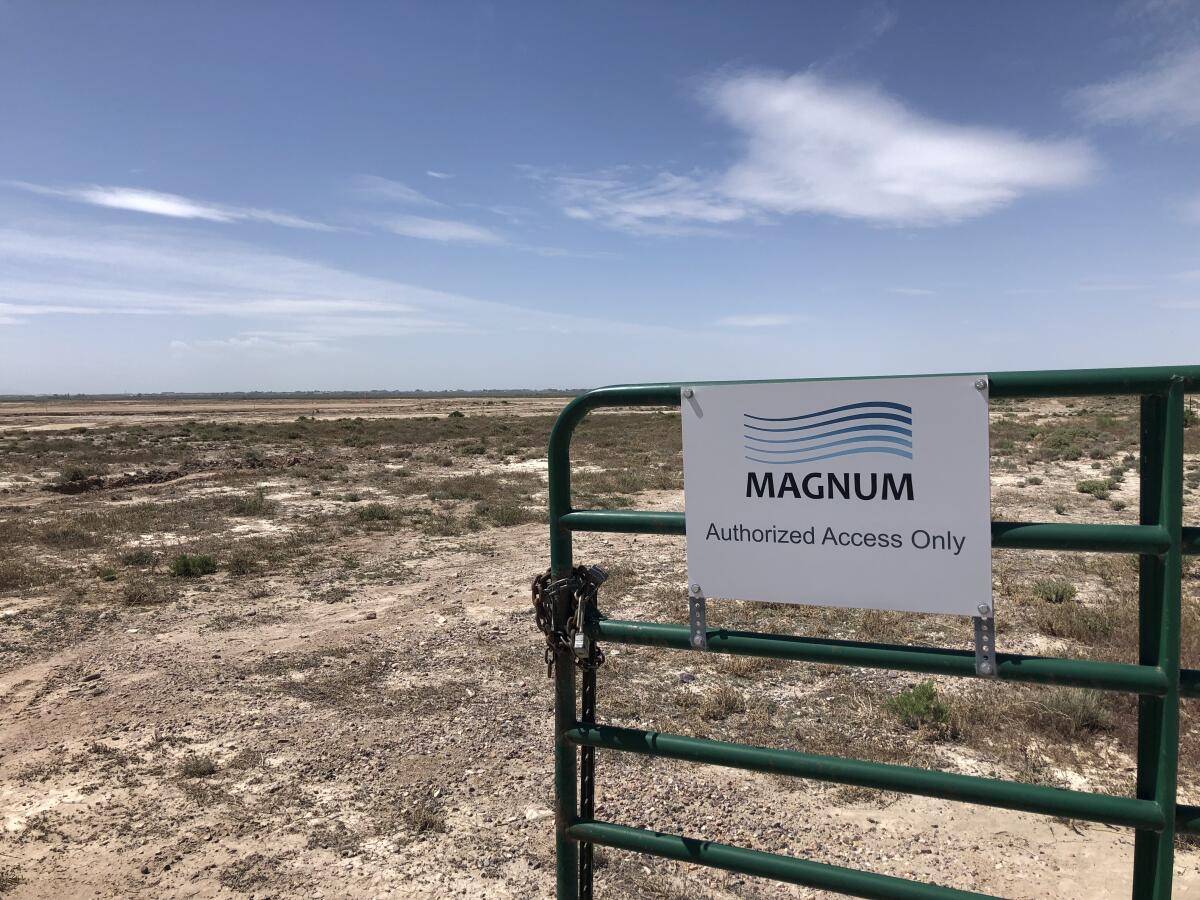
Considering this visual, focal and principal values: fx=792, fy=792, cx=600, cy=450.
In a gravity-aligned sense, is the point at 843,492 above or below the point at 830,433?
below

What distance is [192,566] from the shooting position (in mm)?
10633

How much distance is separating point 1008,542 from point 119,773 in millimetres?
5338

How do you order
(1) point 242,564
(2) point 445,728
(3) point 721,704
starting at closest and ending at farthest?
(2) point 445,728
(3) point 721,704
(1) point 242,564

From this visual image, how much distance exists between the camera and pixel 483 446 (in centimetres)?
3164

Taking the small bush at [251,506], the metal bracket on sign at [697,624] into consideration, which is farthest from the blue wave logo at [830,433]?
the small bush at [251,506]

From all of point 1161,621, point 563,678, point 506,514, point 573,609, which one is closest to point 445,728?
point 563,678

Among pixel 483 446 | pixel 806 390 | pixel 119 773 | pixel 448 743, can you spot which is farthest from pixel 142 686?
pixel 483 446

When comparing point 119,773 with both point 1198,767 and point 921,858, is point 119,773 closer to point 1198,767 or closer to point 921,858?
point 921,858

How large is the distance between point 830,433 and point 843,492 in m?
0.16

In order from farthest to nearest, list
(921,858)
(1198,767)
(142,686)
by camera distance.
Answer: (142,686) < (1198,767) < (921,858)

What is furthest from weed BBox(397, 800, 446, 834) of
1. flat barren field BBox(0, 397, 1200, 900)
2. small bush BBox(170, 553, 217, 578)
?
small bush BBox(170, 553, 217, 578)

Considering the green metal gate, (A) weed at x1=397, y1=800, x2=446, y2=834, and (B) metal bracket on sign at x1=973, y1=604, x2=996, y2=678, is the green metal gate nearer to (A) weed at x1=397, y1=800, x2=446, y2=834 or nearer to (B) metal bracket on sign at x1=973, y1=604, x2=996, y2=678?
(B) metal bracket on sign at x1=973, y1=604, x2=996, y2=678

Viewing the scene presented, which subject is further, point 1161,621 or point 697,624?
point 697,624

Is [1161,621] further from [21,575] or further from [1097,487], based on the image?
[1097,487]
